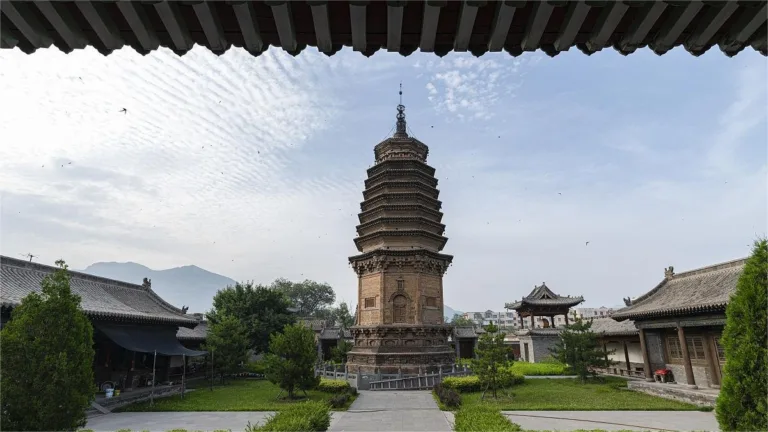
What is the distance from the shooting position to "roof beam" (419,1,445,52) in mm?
2797

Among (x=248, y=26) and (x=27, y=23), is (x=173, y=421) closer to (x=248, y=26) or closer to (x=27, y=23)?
(x=27, y=23)

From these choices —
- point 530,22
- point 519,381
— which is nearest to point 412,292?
point 519,381

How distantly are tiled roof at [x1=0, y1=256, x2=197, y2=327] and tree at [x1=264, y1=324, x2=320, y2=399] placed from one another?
6.64 metres

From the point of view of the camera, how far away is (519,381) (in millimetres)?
25531

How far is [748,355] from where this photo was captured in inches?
294

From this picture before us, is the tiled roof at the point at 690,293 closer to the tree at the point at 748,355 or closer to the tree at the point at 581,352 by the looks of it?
the tree at the point at 581,352

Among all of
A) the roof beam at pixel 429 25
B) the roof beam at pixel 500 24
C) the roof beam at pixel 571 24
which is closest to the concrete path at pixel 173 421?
the roof beam at pixel 429 25

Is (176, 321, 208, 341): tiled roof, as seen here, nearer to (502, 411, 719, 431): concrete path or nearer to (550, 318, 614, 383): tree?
(502, 411, 719, 431): concrete path

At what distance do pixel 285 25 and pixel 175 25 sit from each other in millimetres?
783

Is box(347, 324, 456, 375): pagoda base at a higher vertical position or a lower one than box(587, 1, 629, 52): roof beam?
lower

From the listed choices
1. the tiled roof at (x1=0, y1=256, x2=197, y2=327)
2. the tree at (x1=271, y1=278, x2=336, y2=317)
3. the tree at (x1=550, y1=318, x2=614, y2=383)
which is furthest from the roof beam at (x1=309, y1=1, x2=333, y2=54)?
the tree at (x1=271, y1=278, x2=336, y2=317)

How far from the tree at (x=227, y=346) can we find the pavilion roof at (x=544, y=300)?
26536mm

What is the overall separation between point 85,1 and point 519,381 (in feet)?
89.6

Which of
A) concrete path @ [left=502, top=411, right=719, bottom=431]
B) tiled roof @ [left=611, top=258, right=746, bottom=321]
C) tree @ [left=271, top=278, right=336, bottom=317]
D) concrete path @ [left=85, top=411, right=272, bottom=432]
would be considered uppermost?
tree @ [left=271, top=278, right=336, bottom=317]
